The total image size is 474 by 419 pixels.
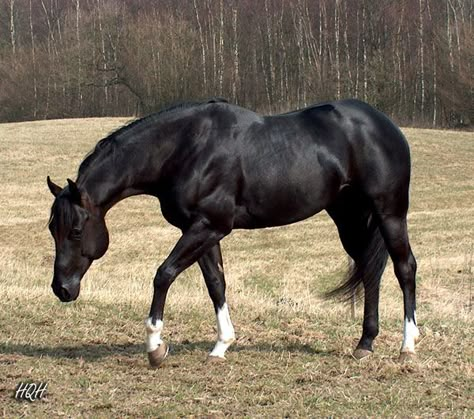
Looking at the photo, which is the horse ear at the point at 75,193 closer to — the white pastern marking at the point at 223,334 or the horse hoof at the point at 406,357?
the white pastern marking at the point at 223,334

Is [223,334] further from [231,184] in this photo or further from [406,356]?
[406,356]

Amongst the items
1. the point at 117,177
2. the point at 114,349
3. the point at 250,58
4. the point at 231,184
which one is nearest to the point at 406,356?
the point at 231,184

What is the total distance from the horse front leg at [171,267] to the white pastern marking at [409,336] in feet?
5.71

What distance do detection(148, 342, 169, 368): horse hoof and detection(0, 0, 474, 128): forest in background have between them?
142ft

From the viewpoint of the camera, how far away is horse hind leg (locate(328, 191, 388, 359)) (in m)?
6.56

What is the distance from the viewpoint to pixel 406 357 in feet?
19.8

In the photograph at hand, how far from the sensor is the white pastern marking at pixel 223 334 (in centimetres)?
607

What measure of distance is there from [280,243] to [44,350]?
15.2 meters

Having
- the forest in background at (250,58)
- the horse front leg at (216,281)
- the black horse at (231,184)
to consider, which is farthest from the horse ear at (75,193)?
the forest in background at (250,58)

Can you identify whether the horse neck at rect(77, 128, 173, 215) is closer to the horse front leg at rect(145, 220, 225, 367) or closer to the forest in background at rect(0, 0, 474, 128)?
the horse front leg at rect(145, 220, 225, 367)

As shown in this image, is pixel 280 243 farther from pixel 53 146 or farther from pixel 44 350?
pixel 53 146

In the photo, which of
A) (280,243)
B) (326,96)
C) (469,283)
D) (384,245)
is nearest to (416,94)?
(326,96)

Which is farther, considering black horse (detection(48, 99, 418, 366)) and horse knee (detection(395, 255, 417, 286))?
horse knee (detection(395, 255, 417, 286))

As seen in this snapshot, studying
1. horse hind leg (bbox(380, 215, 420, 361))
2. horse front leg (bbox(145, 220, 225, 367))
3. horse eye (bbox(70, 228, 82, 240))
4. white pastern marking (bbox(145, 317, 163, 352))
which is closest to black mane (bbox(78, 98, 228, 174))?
horse eye (bbox(70, 228, 82, 240))
